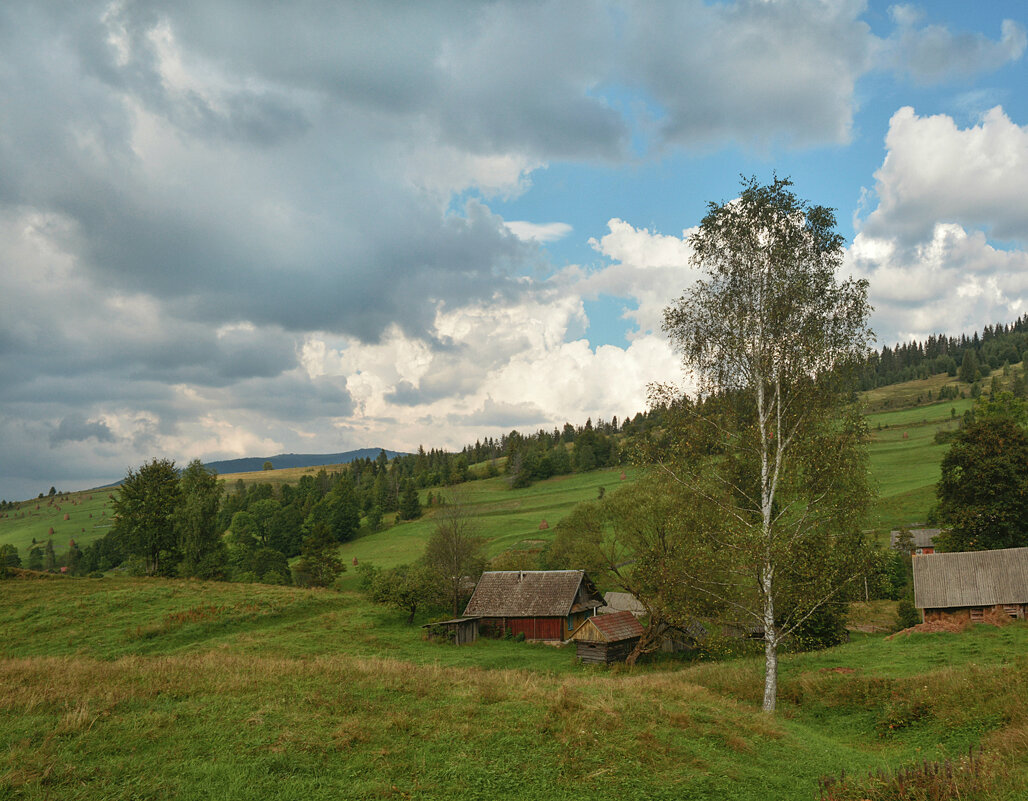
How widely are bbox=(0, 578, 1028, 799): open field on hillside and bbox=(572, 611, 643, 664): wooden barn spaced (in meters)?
Result: 13.5

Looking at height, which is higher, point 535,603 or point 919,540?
point 535,603

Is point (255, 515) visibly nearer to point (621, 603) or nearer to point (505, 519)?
point (505, 519)

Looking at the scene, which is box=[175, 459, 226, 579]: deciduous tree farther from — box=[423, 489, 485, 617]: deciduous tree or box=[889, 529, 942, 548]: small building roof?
box=[889, 529, 942, 548]: small building roof

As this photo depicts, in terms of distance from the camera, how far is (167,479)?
6294 cm

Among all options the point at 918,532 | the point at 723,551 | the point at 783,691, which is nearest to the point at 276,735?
the point at 723,551

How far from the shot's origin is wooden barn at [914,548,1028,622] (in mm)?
33000

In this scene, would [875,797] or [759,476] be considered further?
[759,476]

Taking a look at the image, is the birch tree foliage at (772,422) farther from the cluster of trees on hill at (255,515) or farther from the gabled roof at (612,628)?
the gabled roof at (612,628)

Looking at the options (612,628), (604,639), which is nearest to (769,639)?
(604,639)

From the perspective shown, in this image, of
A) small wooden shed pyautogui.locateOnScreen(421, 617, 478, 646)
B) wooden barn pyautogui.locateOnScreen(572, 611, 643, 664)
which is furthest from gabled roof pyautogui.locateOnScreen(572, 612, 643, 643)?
small wooden shed pyautogui.locateOnScreen(421, 617, 478, 646)

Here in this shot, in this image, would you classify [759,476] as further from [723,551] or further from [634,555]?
[634,555]

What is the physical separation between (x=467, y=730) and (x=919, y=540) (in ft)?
247

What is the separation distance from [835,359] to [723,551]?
7.97m

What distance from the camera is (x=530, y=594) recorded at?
4928 centimetres
